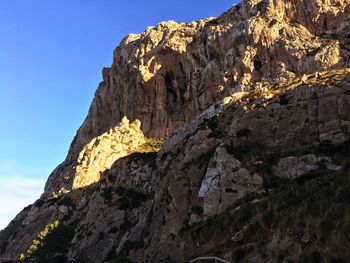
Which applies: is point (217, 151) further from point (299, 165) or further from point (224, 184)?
point (299, 165)

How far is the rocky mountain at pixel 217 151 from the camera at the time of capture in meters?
34.4

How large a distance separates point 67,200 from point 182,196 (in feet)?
202

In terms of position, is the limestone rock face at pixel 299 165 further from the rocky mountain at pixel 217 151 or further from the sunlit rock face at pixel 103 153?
Result: the sunlit rock face at pixel 103 153

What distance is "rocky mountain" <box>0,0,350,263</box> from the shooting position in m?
34.4

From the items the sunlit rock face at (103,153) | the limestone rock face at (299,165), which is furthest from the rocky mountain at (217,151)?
the sunlit rock face at (103,153)

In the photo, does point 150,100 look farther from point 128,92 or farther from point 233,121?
point 233,121

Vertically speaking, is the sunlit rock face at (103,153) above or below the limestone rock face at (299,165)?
above

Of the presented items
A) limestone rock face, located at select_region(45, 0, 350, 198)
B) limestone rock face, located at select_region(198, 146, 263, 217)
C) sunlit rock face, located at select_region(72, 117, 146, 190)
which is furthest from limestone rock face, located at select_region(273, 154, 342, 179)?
sunlit rock face, located at select_region(72, 117, 146, 190)

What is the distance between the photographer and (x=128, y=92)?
140 meters

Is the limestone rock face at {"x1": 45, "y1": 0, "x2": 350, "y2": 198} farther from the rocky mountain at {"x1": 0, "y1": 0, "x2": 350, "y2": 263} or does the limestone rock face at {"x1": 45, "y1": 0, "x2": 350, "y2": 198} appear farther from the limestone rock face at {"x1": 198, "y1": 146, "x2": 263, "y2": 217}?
the limestone rock face at {"x1": 198, "y1": 146, "x2": 263, "y2": 217}

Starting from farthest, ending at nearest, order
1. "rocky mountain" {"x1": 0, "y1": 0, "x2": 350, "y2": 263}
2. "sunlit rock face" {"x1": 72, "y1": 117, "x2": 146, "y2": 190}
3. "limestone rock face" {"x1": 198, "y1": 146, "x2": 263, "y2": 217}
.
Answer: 1. "sunlit rock face" {"x1": 72, "y1": 117, "x2": 146, "y2": 190}
2. "limestone rock face" {"x1": 198, "y1": 146, "x2": 263, "y2": 217}
3. "rocky mountain" {"x1": 0, "y1": 0, "x2": 350, "y2": 263}

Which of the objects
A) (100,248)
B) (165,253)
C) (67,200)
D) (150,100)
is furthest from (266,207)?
(150,100)

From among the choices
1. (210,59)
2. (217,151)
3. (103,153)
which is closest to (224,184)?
(217,151)

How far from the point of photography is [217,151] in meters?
53.9
